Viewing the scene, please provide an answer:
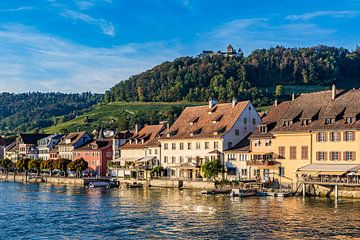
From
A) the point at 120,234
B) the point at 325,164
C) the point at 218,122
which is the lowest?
the point at 120,234

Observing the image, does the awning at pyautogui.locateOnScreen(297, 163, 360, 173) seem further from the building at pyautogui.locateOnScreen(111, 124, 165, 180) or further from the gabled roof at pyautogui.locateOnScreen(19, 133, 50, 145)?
the gabled roof at pyautogui.locateOnScreen(19, 133, 50, 145)

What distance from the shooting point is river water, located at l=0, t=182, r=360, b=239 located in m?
47.1

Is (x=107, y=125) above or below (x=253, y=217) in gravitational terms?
above

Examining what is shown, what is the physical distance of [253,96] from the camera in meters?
185

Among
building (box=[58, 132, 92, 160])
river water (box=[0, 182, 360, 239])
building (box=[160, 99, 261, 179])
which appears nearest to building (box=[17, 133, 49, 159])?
building (box=[58, 132, 92, 160])

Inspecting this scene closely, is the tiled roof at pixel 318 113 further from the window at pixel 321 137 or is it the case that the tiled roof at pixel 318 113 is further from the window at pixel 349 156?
the window at pixel 349 156

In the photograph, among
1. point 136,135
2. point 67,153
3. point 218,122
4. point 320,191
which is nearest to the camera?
point 320,191

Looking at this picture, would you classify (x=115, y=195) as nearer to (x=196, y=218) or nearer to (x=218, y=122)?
(x=218, y=122)

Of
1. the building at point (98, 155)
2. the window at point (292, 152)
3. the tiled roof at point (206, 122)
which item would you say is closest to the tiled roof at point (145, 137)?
the tiled roof at point (206, 122)

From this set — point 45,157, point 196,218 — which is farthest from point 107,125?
point 196,218

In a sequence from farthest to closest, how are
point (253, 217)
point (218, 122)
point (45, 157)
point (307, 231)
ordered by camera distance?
point (45, 157)
point (218, 122)
point (253, 217)
point (307, 231)

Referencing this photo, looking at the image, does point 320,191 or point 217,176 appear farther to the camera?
point 217,176

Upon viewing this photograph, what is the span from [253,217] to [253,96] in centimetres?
13165

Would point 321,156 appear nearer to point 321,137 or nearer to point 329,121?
point 321,137
